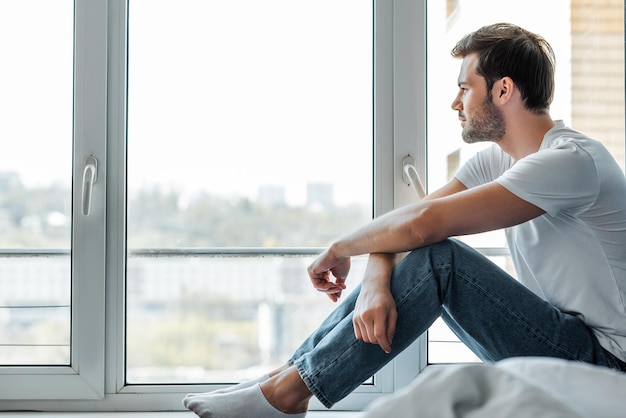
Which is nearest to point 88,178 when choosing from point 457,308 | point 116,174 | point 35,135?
point 116,174

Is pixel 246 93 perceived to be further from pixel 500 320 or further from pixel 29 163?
pixel 500 320

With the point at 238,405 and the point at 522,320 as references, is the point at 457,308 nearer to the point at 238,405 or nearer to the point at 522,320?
the point at 522,320

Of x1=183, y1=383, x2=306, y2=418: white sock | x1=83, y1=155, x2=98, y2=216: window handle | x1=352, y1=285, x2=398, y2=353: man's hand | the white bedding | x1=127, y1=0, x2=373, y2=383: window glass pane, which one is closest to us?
the white bedding

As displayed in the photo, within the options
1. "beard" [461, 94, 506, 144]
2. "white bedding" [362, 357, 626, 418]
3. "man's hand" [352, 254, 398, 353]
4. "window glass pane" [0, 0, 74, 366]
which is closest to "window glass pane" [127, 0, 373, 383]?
"window glass pane" [0, 0, 74, 366]

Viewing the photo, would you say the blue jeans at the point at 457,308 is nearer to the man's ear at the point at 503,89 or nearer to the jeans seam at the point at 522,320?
the jeans seam at the point at 522,320

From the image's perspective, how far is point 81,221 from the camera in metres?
2.05

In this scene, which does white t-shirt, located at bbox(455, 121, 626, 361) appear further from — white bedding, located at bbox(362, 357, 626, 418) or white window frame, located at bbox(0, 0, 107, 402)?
white window frame, located at bbox(0, 0, 107, 402)

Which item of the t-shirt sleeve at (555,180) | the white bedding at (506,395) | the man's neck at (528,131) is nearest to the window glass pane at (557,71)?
the man's neck at (528,131)

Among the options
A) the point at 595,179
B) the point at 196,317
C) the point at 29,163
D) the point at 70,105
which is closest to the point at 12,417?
the point at 196,317

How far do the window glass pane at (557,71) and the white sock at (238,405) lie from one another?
708 millimetres

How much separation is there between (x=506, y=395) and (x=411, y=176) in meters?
1.51

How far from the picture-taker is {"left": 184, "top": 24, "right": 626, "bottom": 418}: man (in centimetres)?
158

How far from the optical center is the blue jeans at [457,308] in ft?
5.16

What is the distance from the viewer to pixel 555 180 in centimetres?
158
